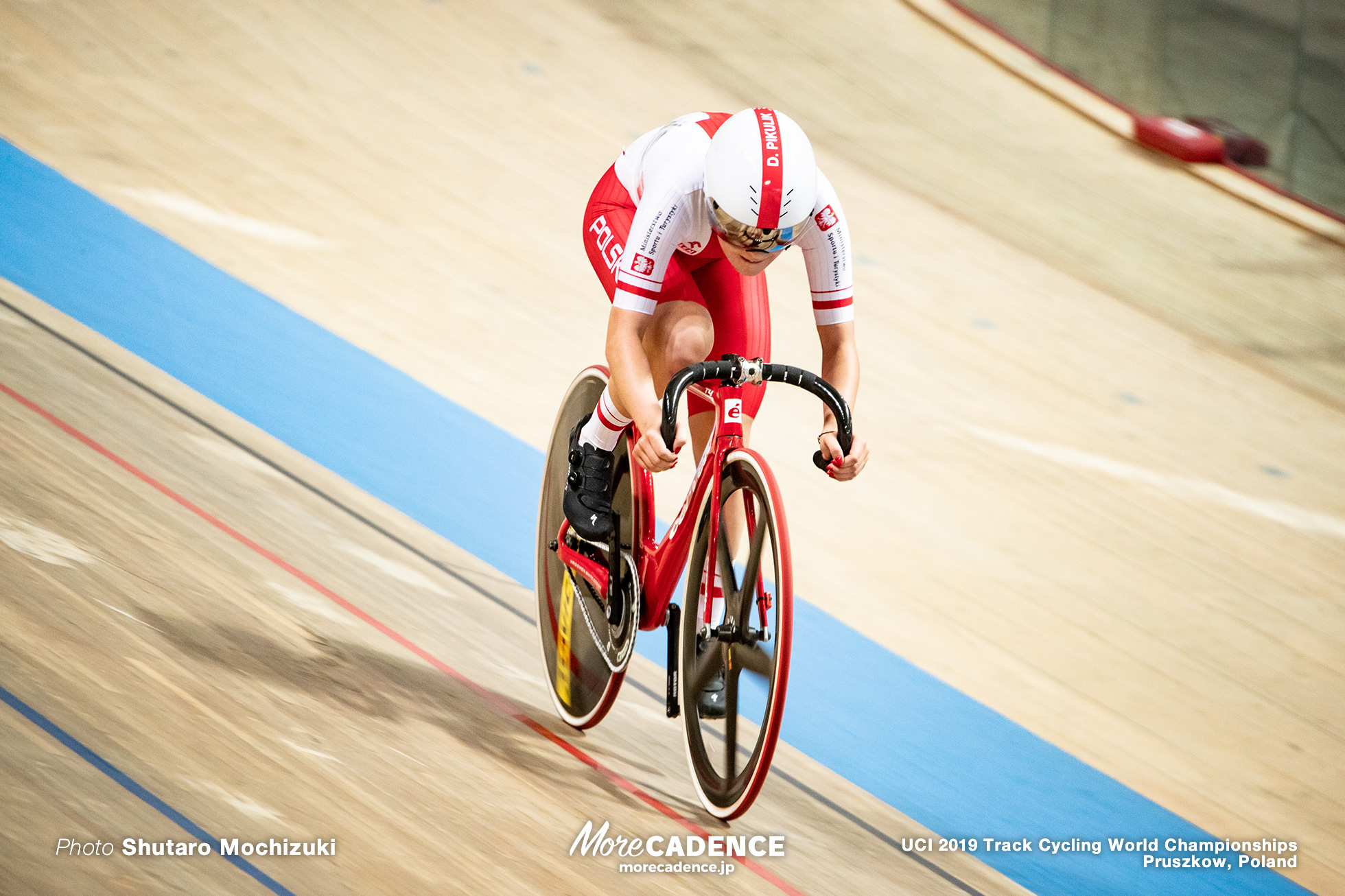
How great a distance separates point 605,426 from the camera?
2.79 m

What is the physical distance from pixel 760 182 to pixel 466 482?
212 centimetres

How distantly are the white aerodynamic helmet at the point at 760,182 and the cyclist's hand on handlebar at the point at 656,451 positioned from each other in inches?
13.8

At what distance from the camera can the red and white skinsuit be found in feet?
7.97

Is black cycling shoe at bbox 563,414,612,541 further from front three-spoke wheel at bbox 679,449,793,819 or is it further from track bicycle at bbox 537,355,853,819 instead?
front three-spoke wheel at bbox 679,449,793,819

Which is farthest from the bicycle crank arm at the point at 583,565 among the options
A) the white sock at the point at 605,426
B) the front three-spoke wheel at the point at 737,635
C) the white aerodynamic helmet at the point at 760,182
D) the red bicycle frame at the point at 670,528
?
the white aerodynamic helmet at the point at 760,182

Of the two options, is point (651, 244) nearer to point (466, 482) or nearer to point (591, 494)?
point (591, 494)

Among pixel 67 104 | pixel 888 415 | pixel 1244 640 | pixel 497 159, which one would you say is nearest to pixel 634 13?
pixel 497 159

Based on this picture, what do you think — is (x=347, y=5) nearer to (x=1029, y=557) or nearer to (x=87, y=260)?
(x=87, y=260)

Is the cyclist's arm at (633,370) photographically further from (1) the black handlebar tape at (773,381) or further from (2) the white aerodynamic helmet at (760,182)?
(2) the white aerodynamic helmet at (760,182)

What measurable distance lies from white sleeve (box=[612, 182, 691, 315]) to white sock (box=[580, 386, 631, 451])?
32 centimetres

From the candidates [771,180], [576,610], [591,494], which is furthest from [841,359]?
[576,610]

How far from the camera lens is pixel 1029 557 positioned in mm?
4180

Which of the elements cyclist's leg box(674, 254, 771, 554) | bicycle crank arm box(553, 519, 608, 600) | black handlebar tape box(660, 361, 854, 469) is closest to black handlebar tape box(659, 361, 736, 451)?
black handlebar tape box(660, 361, 854, 469)

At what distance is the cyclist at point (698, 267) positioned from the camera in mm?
2256
